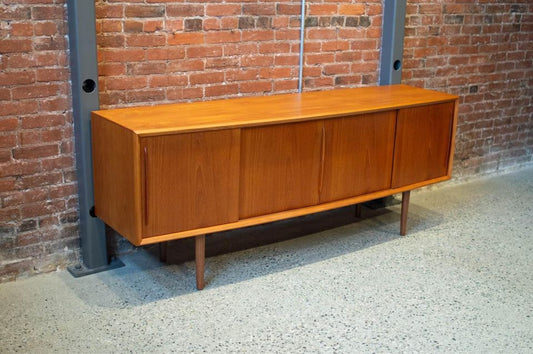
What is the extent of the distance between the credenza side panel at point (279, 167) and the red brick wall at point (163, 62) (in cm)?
64

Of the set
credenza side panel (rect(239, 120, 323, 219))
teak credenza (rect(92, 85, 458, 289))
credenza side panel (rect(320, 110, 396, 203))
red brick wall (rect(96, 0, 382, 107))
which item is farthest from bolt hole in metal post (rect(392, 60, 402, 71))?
credenza side panel (rect(239, 120, 323, 219))

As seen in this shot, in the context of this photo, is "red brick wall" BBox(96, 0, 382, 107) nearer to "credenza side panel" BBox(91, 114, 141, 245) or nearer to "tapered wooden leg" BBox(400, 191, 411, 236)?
"credenza side panel" BBox(91, 114, 141, 245)

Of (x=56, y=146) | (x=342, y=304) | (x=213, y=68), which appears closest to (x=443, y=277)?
(x=342, y=304)

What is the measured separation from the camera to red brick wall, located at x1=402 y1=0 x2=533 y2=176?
16.3ft

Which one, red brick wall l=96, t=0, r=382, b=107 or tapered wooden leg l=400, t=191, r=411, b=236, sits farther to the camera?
tapered wooden leg l=400, t=191, r=411, b=236

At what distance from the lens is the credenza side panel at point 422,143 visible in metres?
4.10

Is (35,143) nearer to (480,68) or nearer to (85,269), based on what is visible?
(85,269)

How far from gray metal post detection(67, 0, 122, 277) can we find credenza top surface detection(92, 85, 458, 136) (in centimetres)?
11

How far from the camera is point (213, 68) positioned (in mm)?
3990

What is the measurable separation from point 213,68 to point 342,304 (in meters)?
1.49

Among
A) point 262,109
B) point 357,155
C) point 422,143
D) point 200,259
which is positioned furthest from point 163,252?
point 422,143

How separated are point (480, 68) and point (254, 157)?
260 cm

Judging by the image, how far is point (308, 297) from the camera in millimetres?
3531

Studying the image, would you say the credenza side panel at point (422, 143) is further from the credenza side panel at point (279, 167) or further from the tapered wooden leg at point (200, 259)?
the tapered wooden leg at point (200, 259)
